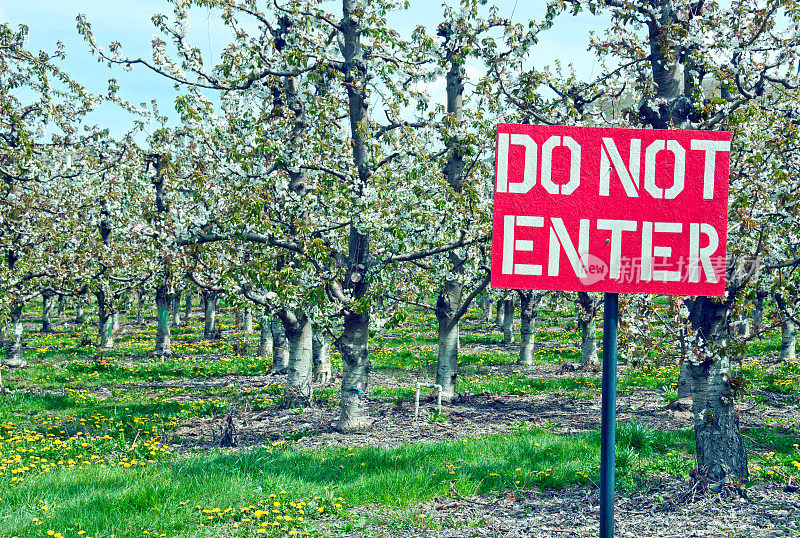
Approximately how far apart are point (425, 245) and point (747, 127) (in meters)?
5.02

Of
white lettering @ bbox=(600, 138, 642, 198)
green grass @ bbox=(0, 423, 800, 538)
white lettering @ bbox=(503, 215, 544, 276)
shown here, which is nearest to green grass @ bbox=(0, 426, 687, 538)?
green grass @ bbox=(0, 423, 800, 538)

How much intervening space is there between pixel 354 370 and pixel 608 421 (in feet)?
22.9

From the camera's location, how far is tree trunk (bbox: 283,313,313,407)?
1366 cm

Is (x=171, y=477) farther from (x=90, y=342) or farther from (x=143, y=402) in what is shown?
(x=90, y=342)

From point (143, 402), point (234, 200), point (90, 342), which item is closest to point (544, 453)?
point (234, 200)

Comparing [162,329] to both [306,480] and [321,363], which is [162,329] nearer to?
[321,363]

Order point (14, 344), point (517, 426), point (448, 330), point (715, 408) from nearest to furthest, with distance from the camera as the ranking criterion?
point (715, 408) < point (517, 426) < point (448, 330) < point (14, 344)

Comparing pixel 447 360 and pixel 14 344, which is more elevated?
pixel 447 360

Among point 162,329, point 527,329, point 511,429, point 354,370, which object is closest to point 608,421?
point 354,370

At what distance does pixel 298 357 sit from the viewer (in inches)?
563

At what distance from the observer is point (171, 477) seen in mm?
7266

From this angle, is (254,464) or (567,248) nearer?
(567,248)

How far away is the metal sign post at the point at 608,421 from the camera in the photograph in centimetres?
402

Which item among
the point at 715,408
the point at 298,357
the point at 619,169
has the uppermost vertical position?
the point at 619,169
